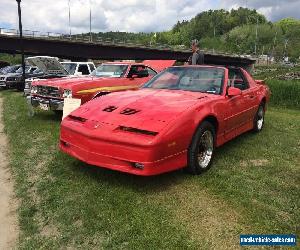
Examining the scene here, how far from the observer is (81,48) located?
5038cm

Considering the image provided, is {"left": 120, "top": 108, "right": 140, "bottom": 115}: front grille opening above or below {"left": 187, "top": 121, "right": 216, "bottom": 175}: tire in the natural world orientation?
above

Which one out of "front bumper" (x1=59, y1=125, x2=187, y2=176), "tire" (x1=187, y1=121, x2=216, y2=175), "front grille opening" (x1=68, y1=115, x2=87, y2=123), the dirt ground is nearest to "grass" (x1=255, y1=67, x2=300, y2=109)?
"tire" (x1=187, y1=121, x2=216, y2=175)

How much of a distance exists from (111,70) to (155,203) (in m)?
6.79

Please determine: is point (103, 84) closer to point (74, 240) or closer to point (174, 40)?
point (74, 240)

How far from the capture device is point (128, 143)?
447 centimetres

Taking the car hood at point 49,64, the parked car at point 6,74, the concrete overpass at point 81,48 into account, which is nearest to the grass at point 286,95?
the car hood at point 49,64

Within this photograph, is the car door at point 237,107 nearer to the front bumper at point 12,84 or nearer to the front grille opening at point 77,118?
the front grille opening at point 77,118

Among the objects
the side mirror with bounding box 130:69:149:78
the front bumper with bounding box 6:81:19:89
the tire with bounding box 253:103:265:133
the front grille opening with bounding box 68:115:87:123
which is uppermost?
the side mirror with bounding box 130:69:149:78

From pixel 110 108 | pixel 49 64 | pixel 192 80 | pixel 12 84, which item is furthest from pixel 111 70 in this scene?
pixel 12 84

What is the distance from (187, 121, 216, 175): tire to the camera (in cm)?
498

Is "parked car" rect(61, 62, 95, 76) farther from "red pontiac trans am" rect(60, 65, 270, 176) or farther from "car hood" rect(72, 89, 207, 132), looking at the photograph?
"car hood" rect(72, 89, 207, 132)

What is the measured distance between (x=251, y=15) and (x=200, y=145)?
194850mm

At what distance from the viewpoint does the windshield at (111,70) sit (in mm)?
10406

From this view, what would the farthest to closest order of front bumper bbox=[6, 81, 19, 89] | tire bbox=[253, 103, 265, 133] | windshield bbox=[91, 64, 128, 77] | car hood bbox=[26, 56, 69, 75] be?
front bumper bbox=[6, 81, 19, 89] → car hood bbox=[26, 56, 69, 75] → windshield bbox=[91, 64, 128, 77] → tire bbox=[253, 103, 265, 133]
